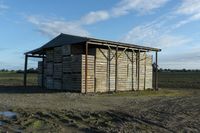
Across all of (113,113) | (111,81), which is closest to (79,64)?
(111,81)

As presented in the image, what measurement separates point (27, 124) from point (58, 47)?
18.4m

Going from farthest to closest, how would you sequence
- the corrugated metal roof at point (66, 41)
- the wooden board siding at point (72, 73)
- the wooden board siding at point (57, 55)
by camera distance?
the wooden board siding at point (57, 55), the corrugated metal roof at point (66, 41), the wooden board siding at point (72, 73)

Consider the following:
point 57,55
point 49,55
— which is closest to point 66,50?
point 57,55

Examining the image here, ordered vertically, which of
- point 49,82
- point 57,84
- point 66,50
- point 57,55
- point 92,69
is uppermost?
point 66,50

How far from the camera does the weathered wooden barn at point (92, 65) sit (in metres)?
27.2

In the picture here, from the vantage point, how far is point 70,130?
10.9m

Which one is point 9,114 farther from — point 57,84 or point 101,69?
point 57,84

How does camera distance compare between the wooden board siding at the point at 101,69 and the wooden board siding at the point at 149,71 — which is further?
the wooden board siding at the point at 149,71

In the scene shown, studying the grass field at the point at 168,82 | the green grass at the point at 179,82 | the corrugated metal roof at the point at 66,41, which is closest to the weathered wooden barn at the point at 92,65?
the corrugated metal roof at the point at 66,41

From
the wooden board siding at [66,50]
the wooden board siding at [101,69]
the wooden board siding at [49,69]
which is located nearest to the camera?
the wooden board siding at [101,69]

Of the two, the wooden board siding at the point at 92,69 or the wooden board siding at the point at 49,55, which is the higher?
the wooden board siding at the point at 49,55

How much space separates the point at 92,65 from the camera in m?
27.7

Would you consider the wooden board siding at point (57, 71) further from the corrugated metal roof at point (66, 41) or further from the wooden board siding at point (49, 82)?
the corrugated metal roof at point (66, 41)

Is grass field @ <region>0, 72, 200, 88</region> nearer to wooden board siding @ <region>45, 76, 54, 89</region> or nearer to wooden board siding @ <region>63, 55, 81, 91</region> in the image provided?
wooden board siding @ <region>45, 76, 54, 89</region>
